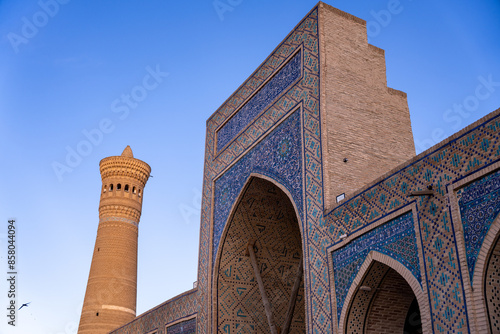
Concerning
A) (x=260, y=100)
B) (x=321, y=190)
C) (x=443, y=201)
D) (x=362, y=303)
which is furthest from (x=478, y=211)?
(x=260, y=100)

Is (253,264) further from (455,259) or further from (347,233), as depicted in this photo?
(455,259)

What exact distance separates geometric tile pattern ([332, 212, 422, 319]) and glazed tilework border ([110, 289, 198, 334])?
365 centimetres

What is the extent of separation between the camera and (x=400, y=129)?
716 cm

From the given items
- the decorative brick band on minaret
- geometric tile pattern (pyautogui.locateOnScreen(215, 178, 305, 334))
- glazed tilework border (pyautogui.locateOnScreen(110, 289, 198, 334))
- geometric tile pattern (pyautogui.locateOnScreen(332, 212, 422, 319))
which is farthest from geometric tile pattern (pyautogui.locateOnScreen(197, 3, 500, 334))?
the decorative brick band on minaret

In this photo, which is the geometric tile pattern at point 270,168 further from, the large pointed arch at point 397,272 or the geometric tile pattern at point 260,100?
the large pointed arch at point 397,272

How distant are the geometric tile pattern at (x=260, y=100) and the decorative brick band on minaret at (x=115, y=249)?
810 centimetres

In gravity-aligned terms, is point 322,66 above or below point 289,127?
above

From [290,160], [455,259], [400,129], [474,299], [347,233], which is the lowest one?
[474,299]

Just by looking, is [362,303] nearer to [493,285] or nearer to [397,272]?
[397,272]

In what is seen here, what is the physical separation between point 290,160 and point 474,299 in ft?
10.8

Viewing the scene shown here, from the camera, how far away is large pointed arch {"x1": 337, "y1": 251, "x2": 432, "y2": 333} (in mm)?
4359

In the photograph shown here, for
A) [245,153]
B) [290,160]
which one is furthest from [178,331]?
[290,160]

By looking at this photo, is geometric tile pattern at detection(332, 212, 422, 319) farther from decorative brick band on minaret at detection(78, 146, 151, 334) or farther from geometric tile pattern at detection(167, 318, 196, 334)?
decorative brick band on minaret at detection(78, 146, 151, 334)

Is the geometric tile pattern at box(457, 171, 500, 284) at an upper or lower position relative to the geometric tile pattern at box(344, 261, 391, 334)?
upper
